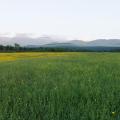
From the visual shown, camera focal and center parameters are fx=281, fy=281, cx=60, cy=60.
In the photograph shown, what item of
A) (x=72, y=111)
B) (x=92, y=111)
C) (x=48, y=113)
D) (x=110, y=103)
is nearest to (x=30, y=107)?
(x=48, y=113)

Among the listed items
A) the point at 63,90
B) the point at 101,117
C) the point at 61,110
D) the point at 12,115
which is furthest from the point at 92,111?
the point at 63,90

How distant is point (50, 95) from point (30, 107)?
0.94 m

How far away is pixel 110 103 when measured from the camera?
5.65 m

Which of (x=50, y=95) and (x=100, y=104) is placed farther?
(x=50, y=95)

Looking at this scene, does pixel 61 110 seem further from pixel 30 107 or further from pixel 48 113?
pixel 30 107

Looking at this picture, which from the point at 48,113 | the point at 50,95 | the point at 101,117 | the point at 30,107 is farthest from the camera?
the point at 50,95

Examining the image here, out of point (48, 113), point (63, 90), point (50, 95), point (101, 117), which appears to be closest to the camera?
point (101, 117)

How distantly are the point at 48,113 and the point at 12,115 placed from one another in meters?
0.63

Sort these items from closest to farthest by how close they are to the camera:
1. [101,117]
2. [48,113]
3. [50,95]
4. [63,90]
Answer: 1. [101,117]
2. [48,113]
3. [50,95]
4. [63,90]

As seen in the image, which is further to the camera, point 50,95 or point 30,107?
point 50,95

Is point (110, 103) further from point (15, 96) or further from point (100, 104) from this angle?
point (15, 96)

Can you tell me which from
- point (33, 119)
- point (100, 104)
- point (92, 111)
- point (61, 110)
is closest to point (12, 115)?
point (33, 119)

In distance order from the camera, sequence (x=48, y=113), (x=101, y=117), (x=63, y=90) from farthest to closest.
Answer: (x=63, y=90) < (x=48, y=113) < (x=101, y=117)

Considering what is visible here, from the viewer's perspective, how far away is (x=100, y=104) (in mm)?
5559
